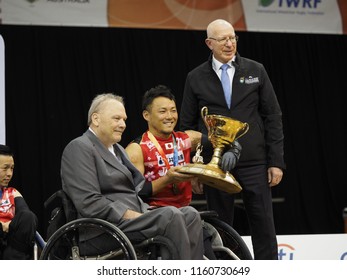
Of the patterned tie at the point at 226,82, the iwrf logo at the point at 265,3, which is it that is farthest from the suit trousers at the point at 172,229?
the iwrf logo at the point at 265,3

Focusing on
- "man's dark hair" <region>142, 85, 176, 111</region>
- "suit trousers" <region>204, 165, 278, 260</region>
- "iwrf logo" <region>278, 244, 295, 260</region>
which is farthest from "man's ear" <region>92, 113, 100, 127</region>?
"iwrf logo" <region>278, 244, 295, 260</region>

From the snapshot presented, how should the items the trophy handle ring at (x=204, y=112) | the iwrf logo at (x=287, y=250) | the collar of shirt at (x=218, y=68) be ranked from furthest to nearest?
the iwrf logo at (x=287, y=250)
the collar of shirt at (x=218, y=68)
the trophy handle ring at (x=204, y=112)

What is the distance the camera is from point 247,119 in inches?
165

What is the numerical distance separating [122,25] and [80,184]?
3.31 m

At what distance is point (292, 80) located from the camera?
306 inches

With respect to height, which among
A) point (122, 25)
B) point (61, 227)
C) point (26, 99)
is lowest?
point (61, 227)

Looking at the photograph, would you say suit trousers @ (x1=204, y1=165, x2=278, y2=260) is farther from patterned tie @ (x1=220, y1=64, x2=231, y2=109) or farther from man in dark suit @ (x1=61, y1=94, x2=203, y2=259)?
man in dark suit @ (x1=61, y1=94, x2=203, y2=259)

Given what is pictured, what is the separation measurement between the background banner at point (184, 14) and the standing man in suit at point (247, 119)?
2510 mm

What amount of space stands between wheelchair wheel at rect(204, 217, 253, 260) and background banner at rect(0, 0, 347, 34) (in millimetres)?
3179

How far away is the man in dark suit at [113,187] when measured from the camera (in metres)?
3.46

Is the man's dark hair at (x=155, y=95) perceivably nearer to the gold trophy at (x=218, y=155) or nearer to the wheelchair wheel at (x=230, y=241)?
the gold trophy at (x=218, y=155)

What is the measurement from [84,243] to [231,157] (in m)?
0.82
